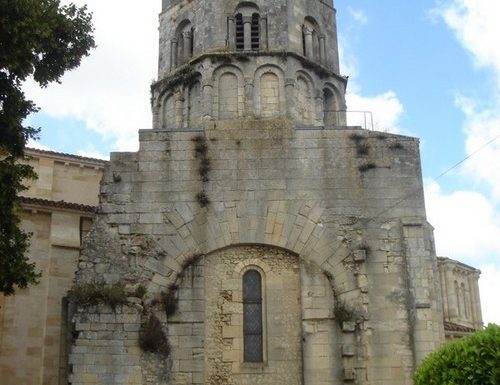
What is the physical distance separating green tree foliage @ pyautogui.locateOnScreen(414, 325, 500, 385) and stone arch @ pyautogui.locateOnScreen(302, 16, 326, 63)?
38.5 ft

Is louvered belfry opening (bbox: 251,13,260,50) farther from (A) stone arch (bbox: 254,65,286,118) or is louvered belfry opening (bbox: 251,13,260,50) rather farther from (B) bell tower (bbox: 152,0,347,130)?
(A) stone arch (bbox: 254,65,286,118)

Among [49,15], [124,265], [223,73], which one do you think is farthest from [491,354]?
[223,73]

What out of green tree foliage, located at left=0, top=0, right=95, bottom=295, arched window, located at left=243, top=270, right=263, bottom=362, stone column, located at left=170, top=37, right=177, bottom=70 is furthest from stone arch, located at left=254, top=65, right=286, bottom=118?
green tree foliage, located at left=0, top=0, right=95, bottom=295

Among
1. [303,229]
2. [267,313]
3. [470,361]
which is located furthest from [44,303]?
[470,361]

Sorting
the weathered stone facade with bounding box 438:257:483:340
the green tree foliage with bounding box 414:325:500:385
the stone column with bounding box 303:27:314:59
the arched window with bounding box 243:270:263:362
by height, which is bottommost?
the green tree foliage with bounding box 414:325:500:385

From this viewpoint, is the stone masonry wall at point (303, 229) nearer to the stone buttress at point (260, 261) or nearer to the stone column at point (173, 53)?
the stone buttress at point (260, 261)

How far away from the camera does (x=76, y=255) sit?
2166cm

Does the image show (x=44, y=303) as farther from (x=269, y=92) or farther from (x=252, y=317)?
(x=269, y=92)

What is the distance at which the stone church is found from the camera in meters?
15.4

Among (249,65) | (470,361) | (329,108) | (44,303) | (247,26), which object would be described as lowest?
(470,361)

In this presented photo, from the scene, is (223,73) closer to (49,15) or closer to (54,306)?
(49,15)

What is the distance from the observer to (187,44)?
823 inches

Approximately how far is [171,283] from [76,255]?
21.8 ft

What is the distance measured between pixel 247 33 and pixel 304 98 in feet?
8.08
